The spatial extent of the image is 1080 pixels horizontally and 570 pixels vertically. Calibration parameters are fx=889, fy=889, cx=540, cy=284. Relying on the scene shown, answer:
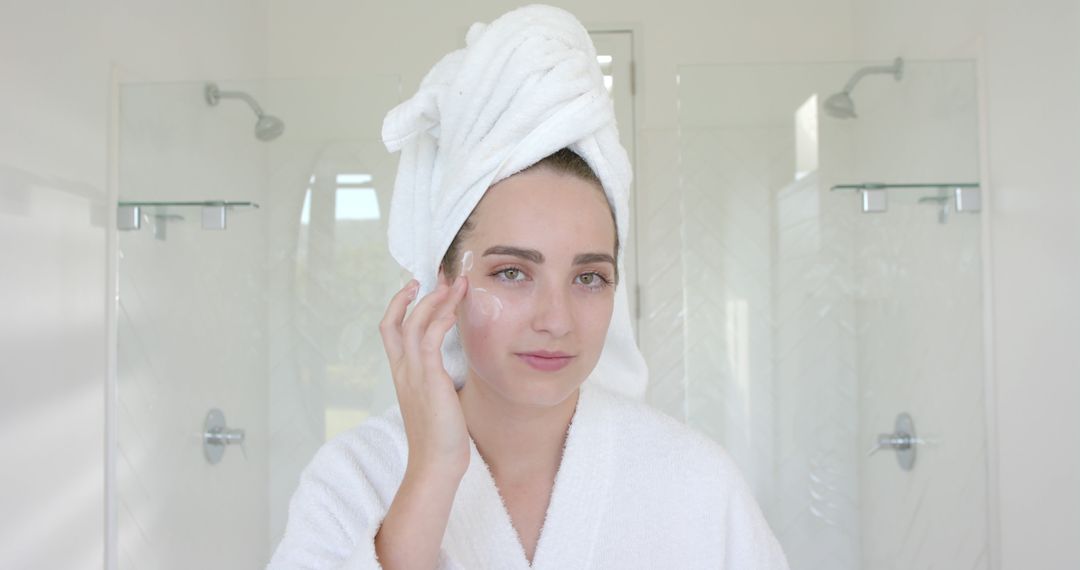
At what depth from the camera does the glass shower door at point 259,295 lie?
2.01 m

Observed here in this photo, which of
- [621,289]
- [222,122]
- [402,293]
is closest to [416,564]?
[402,293]

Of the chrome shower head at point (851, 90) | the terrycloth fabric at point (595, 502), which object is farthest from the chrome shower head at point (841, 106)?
the terrycloth fabric at point (595, 502)

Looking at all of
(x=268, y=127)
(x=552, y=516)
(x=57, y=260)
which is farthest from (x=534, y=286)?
(x=268, y=127)

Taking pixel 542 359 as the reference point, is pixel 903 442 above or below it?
below

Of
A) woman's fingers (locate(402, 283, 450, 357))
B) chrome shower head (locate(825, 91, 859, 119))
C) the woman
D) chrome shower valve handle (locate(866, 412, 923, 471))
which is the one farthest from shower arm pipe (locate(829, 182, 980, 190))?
woman's fingers (locate(402, 283, 450, 357))

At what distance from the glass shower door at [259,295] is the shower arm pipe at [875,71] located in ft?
3.41

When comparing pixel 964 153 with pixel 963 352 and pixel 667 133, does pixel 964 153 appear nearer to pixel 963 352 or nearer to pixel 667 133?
pixel 963 352

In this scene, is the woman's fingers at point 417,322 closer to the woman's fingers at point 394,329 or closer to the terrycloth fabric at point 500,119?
the woman's fingers at point 394,329

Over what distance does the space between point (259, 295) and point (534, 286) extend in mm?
1256

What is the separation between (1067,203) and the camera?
149 centimetres

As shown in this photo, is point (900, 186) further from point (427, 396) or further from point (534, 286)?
point (427, 396)

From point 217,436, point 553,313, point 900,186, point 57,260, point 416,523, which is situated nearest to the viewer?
point 416,523

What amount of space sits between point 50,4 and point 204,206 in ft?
1.84

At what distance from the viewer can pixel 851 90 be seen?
2.03 metres
